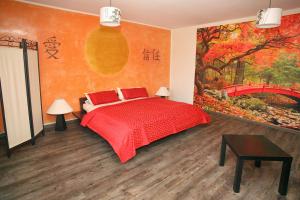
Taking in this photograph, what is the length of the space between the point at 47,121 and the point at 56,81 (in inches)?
34.8

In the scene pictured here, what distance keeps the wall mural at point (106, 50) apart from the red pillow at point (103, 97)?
601 millimetres

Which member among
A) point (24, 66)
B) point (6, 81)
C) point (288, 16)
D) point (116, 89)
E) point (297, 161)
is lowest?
point (297, 161)

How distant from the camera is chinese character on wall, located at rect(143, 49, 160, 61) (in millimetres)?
5233

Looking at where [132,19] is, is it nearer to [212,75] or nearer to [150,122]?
[212,75]

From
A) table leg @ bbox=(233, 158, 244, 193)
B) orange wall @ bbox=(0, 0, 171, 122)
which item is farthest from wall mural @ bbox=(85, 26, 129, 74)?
table leg @ bbox=(233, 158, 244, 193)

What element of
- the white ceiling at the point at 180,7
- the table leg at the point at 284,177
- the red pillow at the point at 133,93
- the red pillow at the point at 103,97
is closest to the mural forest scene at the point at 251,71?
the white ceiling at the point at 180,7

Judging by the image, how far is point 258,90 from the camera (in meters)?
4.12

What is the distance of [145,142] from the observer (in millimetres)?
2752

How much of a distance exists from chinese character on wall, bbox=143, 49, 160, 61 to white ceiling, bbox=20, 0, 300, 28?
1044 millimetres

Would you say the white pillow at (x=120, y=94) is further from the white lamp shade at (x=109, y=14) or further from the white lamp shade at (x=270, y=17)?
the white lamp shade at (x=270, y=17)

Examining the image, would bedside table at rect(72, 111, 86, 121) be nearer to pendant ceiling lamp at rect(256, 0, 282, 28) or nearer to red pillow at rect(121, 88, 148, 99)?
red pillow at rect(121, 88, 148, 99)

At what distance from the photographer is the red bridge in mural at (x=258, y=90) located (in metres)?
3.66

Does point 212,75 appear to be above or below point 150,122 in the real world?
above

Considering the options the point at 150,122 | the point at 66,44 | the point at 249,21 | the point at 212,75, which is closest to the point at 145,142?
the point at 150,122
